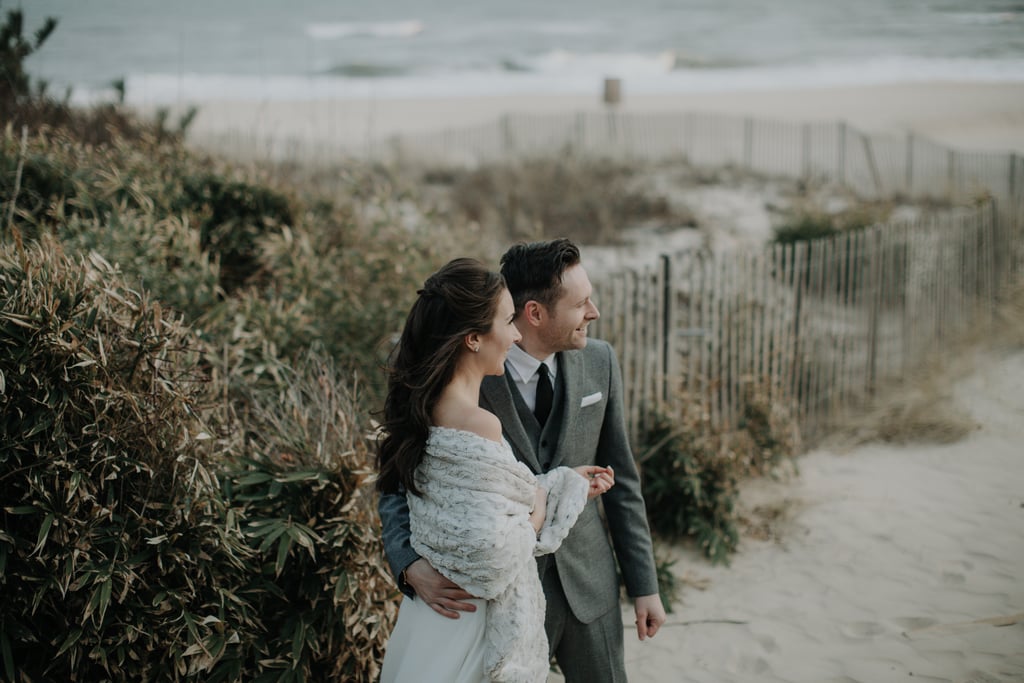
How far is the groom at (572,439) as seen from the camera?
2541mm

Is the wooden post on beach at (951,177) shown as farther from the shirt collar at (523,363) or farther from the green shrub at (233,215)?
the shirt collar at (523,363)

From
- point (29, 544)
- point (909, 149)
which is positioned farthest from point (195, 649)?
point (909, 149)

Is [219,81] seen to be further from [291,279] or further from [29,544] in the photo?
[29,544]

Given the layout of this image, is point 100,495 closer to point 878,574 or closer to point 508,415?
point 508,415

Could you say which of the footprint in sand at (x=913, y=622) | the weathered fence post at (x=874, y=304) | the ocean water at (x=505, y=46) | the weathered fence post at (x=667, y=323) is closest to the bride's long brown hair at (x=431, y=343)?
the footprint in sand at (x=913, y=622)

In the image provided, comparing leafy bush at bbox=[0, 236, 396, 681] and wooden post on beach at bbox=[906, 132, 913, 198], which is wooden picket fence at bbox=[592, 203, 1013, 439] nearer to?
leafy bush at bbox=[0, 236, 396, 681]

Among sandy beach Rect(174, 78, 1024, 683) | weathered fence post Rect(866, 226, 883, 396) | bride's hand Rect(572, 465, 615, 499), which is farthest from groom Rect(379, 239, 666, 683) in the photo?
weathered fence post Rect(866, 226, 883, 396)

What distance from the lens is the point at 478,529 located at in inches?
83.4

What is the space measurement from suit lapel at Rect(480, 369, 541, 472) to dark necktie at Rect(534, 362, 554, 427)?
5.9 inches

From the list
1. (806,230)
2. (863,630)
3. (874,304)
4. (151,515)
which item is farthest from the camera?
(806,230)

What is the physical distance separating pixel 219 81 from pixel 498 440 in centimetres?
4496

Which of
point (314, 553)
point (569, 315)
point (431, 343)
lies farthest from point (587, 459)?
point (314, 553)

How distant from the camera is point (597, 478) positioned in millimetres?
2398

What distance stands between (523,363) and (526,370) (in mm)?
24
